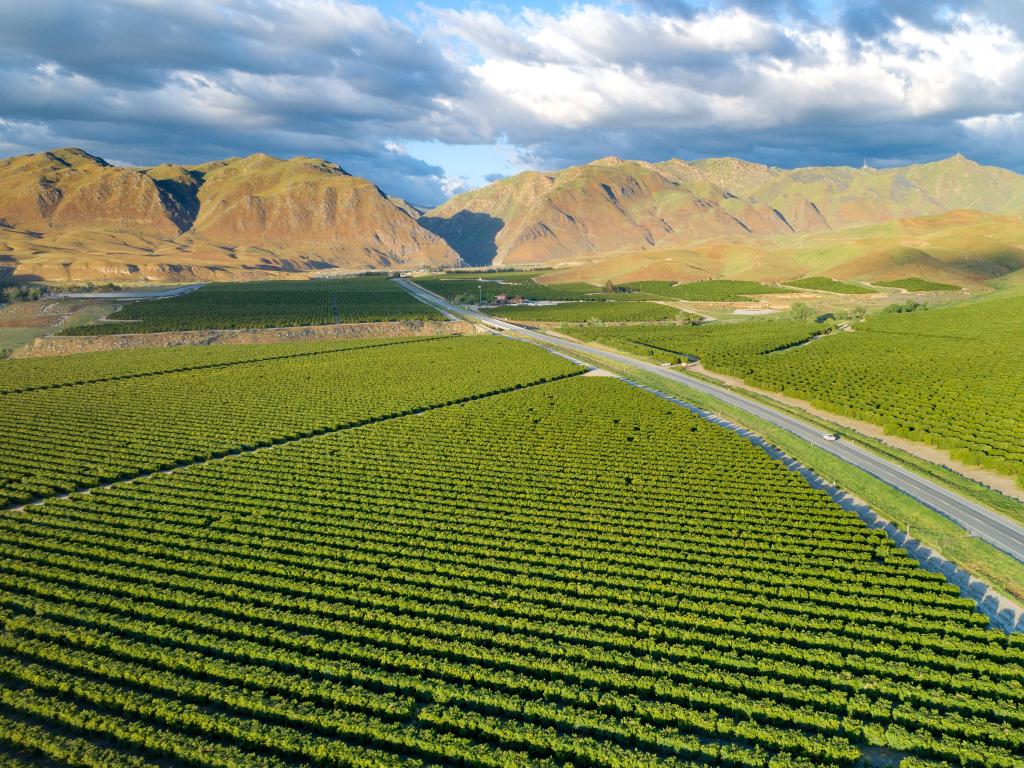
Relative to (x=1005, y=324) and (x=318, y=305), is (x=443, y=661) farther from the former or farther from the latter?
(x=318, y=305)

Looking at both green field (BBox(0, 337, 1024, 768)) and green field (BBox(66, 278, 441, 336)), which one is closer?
green field (BBox(0, 337, 1024, 768))

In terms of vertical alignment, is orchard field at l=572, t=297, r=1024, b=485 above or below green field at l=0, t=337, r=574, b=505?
above

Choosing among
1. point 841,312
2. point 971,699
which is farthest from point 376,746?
point 841,312

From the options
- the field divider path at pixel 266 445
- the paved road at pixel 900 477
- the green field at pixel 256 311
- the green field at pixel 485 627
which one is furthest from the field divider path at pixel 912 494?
the green field at pixel 256 311

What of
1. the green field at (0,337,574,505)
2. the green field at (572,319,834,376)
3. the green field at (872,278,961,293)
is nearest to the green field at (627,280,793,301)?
the green field at (872,278,961,293)

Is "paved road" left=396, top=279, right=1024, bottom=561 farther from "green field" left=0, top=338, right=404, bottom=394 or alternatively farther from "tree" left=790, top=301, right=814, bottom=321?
"tree" left=790, top=301, right=814, bottom=321
